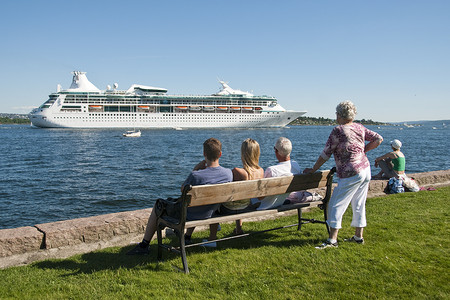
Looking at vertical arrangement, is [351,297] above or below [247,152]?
below

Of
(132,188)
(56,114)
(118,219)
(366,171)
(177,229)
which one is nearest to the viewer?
(177,229)

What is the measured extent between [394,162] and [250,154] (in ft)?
12.3

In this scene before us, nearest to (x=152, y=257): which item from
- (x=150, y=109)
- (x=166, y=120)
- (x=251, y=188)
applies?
(x=251, y=188)

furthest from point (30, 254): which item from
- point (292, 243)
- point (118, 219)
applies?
point (292, 243)

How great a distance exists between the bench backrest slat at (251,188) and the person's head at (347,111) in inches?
25.4

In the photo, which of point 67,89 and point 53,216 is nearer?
point 53,216

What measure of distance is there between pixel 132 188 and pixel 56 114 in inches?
2181

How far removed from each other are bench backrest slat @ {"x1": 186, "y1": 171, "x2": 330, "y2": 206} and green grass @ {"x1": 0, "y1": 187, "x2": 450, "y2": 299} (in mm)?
557

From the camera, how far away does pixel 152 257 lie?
142 inches

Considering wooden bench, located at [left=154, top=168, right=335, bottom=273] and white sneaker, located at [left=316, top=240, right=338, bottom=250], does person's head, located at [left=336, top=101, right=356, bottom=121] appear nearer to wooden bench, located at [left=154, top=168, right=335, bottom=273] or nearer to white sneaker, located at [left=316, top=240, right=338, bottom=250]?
wooden bench, located at [left=154, top=168, right=335, bottom=273]

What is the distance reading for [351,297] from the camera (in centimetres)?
259

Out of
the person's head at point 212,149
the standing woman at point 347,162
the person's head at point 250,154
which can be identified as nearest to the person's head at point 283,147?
the person's head at point 250,154

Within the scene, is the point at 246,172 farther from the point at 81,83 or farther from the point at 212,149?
the point at 81,83

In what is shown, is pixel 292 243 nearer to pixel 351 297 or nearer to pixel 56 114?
pixel 351 297
